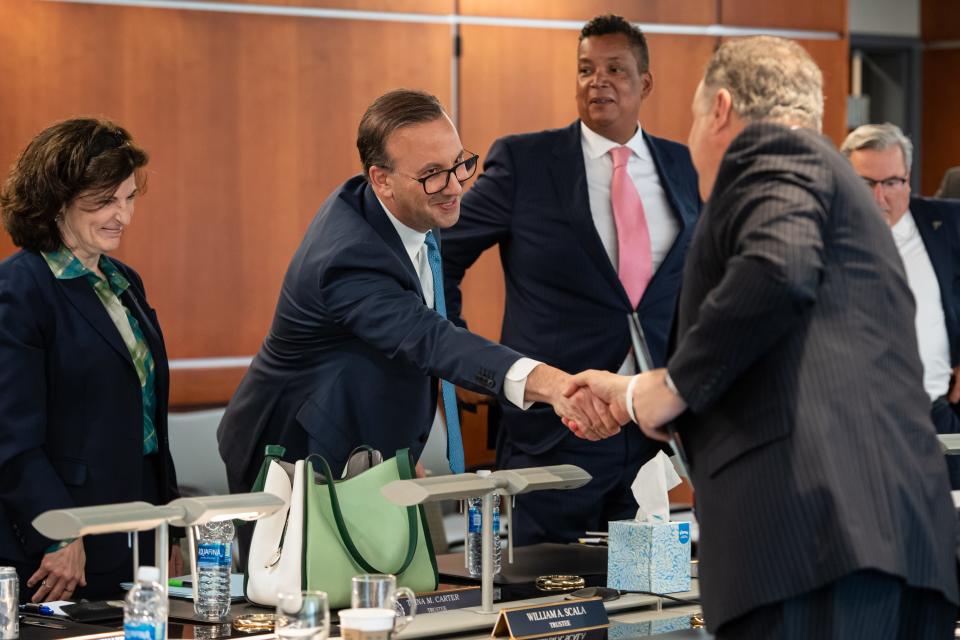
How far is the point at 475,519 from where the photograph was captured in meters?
2.77

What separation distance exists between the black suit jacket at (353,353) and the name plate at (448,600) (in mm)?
518

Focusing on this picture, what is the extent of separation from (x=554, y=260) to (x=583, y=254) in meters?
0.08

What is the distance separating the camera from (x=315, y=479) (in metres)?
2.45

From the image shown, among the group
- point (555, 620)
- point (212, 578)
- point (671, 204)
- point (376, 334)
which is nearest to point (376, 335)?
point (376, 334)

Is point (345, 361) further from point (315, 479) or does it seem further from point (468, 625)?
point (468, 625)

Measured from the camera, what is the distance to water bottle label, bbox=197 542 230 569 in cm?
243

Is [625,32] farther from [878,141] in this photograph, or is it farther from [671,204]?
[878,141]

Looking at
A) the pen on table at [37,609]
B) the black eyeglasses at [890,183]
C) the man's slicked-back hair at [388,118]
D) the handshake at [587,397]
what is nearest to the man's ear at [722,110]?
the handshake at [587,397]

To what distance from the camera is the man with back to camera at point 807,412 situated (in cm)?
189

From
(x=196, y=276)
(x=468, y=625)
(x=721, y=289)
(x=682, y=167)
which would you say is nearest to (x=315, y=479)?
(x=468, y=625)

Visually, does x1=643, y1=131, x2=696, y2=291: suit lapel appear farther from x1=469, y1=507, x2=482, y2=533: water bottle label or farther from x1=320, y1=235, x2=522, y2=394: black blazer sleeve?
x1=469, y1=507, x2=482, y2=533: water bottle label

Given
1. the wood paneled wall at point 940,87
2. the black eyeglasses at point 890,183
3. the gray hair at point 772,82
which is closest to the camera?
the gray hair at point 772,82

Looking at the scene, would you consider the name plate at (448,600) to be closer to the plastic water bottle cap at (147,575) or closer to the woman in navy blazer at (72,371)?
the plastic water bottle cap at (147,575)

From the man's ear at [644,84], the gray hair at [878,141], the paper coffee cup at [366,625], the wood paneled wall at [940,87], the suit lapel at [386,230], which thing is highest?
the wood paneled wall at [940,87]
